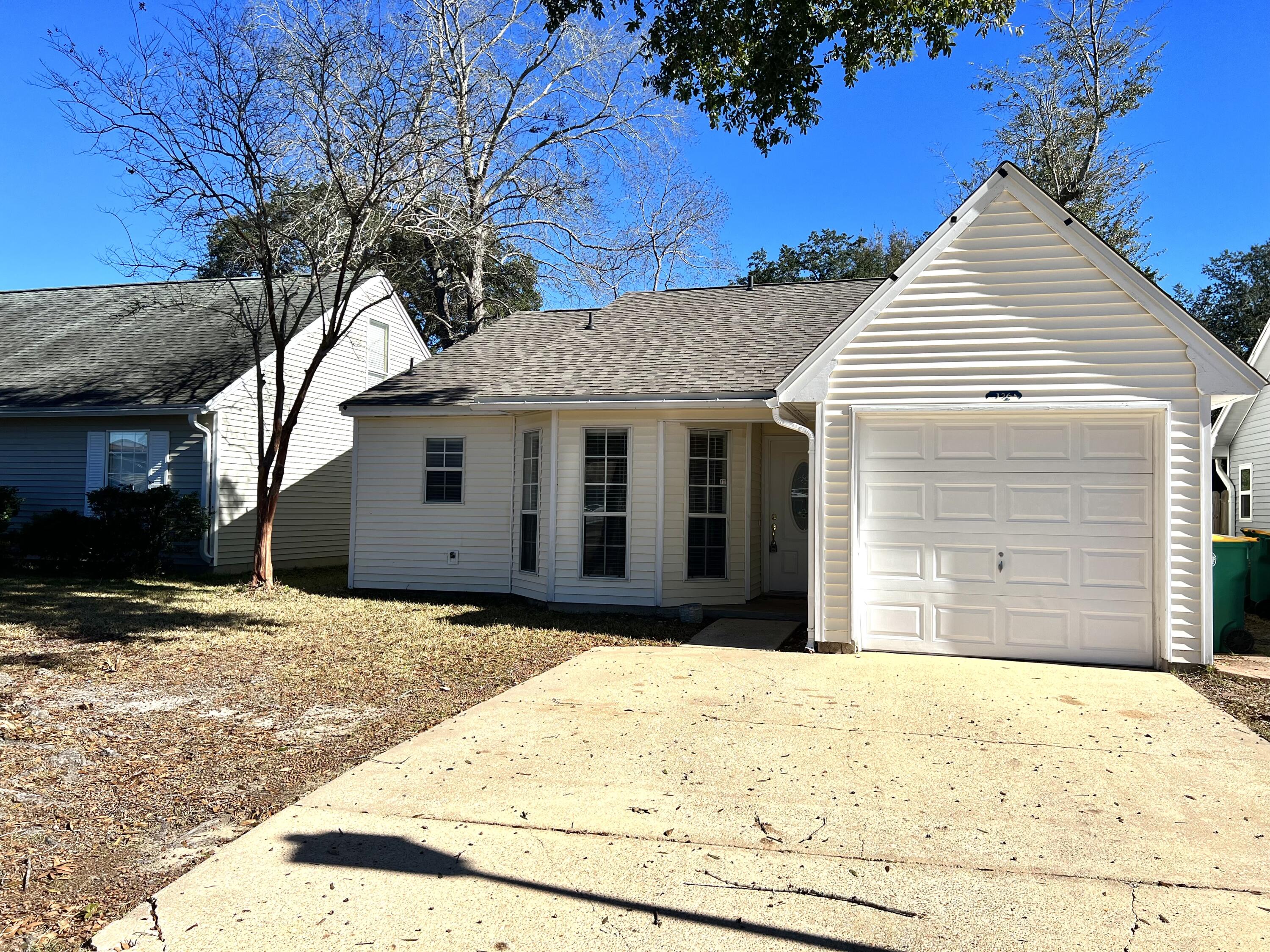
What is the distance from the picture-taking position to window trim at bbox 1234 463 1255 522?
55.0 ft

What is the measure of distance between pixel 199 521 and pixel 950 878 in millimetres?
15220

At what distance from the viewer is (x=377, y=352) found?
20750 millimetres

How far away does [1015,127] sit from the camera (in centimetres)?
2773

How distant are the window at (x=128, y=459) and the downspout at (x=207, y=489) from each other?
122cm

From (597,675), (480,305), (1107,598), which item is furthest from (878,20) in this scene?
(480,305)

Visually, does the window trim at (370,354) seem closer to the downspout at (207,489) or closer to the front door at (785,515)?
the downspout at (207,489)

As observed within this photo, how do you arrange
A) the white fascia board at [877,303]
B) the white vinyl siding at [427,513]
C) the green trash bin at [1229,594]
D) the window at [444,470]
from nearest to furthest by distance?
the white fascia board at [877,303] → the green trash bin at [1229,594] → the white vinyl siding at [427,513] → the window at [444,470]

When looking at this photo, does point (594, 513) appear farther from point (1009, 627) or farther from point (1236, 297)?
point (1236, 297)

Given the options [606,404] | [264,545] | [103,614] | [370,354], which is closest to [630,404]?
[606,404]

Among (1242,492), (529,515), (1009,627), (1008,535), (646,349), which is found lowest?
(1009,627)

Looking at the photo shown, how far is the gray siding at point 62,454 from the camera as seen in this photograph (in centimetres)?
1698

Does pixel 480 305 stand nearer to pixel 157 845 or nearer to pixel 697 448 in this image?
pixel 697 448

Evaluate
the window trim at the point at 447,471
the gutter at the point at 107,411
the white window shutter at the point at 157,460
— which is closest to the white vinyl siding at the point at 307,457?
the gutter at the point at 107,411

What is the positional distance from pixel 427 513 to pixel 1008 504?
8.75 m
